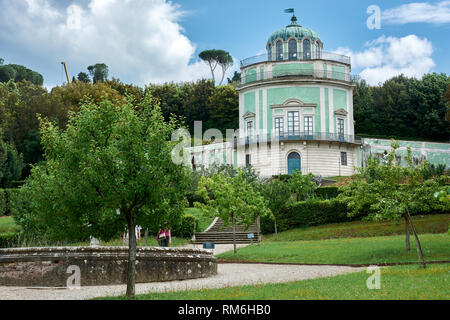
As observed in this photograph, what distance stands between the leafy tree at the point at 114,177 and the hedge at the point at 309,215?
20.3 metres

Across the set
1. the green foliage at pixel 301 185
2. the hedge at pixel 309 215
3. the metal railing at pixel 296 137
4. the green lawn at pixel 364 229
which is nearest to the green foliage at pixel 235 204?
the green lawn at pixel 364 229

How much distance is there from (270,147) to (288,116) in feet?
11.1

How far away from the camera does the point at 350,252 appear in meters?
21.2

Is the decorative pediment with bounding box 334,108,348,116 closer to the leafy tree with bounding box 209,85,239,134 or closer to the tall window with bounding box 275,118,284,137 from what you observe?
the tall window with bounding box 275,118,284,137

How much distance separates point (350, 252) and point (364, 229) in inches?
334

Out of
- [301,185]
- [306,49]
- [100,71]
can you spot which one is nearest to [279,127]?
[306,49]

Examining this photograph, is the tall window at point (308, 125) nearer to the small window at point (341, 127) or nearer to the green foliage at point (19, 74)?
the small window at point (341, 127)

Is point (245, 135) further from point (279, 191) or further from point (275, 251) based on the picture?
point (275, 251)

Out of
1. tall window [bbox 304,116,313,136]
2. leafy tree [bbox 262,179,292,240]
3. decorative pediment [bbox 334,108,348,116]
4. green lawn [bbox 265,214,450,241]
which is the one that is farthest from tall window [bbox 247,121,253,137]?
green lawn [bbox 265,214,450,241]

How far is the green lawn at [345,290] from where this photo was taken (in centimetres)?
1030

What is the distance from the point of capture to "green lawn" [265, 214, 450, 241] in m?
27.3

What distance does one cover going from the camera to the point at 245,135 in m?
53.3

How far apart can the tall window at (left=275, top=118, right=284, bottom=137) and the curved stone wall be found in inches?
1387

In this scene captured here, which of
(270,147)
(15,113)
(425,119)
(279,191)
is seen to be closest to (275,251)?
(279,191)
